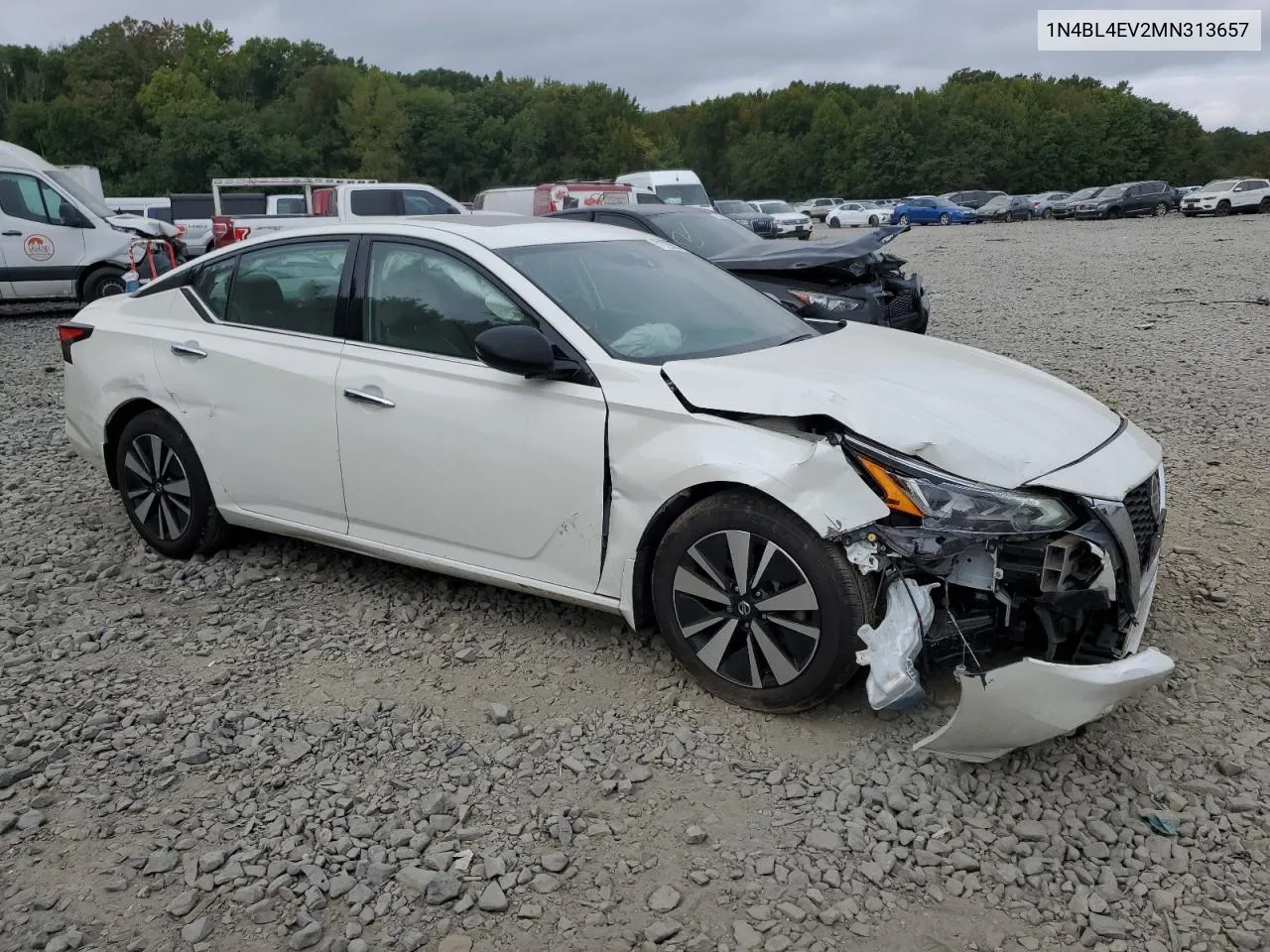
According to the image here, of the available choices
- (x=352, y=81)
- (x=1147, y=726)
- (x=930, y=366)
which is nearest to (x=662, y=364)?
(x=930, y=366)

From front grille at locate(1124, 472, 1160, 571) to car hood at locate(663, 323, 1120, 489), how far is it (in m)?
0.21

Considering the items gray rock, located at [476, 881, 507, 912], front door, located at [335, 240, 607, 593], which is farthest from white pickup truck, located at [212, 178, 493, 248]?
gray rock, located at [476, 881, 507, 912]

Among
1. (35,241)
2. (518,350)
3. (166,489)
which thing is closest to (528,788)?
(518,350)

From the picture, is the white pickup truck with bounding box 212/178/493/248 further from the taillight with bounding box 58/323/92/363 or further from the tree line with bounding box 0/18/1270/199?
the tree line with bounding box 0/18/1270/199

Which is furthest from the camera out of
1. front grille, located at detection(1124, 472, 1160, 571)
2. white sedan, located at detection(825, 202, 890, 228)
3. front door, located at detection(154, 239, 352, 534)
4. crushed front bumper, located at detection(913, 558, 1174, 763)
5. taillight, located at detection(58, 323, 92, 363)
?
white sedan, located at detection(825, 202, 890, 228)

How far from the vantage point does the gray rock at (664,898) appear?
2.74m

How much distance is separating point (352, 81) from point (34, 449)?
294 feet

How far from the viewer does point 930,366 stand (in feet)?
12.9

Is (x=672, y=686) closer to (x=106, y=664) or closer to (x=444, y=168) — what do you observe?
(x=106, y=664)

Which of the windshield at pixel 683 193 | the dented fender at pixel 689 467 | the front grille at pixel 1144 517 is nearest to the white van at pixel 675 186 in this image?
the windshield at pixel 683 193

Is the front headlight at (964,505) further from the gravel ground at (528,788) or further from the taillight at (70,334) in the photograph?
the taillight at (70,334)

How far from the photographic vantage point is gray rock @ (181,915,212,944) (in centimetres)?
267

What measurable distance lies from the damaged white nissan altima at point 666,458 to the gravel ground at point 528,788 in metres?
0.29

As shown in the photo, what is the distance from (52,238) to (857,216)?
42.2 meters
